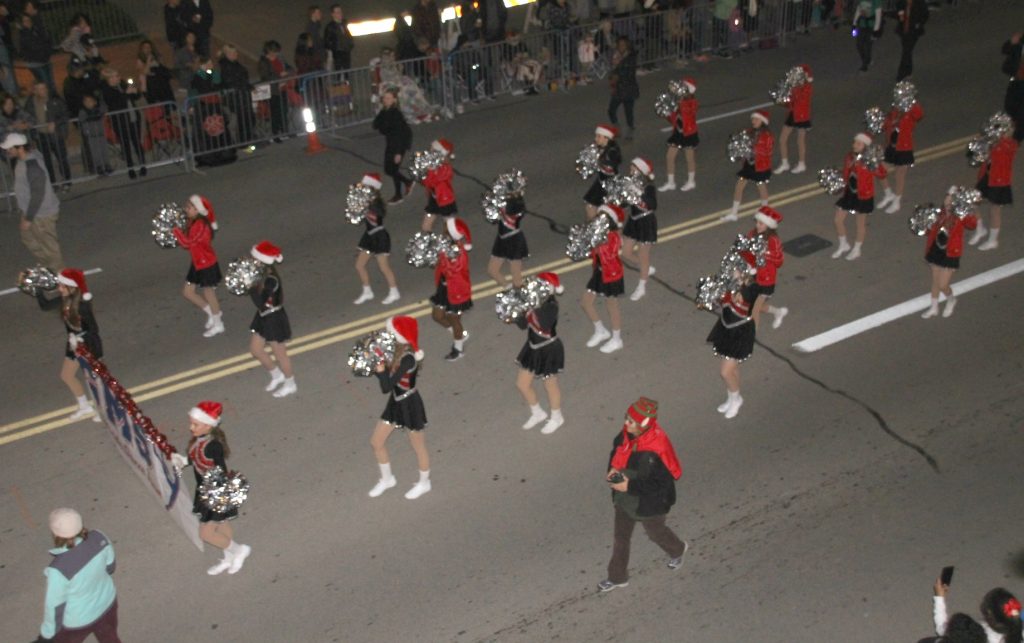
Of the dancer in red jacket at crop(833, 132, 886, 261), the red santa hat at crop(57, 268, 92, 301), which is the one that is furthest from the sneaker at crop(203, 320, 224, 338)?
the dancer in red jacket at crop(833, 132, 886, 261)

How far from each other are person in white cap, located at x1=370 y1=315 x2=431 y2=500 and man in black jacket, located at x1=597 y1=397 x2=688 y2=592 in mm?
1986

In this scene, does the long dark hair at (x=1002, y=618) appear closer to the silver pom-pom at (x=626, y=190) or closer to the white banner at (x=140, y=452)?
the white banner at (x=140, y=452)

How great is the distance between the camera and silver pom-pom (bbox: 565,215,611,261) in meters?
11.5

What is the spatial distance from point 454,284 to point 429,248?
0.46 meters

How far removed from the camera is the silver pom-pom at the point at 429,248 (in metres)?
11.3

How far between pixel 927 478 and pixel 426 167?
7.11 metres

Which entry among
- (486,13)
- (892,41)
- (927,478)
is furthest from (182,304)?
(892,41)

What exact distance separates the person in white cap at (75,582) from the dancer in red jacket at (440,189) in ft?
23.6

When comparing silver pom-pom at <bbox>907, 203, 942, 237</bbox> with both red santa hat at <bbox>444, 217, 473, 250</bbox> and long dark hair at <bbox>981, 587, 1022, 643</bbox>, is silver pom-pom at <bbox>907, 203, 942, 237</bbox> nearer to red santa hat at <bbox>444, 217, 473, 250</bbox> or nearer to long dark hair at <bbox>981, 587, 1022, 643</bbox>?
red santa hat at <bbox>444, 217, 473, 250</bbox>

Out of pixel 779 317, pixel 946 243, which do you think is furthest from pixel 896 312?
pixel 779 317

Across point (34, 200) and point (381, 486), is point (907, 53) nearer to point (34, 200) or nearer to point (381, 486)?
point (381, 486)

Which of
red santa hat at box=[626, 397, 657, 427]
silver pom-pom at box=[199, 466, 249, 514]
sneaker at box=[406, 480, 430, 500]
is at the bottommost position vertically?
sneaker at box=[406, 480, 430, 500]

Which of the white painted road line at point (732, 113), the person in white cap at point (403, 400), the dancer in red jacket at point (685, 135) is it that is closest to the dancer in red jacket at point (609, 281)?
the person in white cap at point (403, 400)

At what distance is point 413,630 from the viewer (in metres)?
8.34
